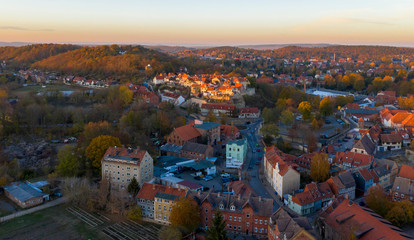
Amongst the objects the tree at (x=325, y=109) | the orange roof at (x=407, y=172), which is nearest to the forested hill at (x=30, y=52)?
the tree at (x=325, y=109)

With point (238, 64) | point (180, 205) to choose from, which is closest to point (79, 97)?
point (180, 205)

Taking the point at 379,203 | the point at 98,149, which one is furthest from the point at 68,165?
the point at 379,203

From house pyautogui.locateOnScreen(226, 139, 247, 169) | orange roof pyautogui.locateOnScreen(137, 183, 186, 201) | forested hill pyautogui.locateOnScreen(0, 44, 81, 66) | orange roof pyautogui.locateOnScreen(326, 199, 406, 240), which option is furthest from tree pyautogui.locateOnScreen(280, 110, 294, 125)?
forested hill pyautogui.locateOnScreen(0, 44, 81, 66)

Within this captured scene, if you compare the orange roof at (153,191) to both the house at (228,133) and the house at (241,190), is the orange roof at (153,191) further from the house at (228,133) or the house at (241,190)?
the house at (228,133)

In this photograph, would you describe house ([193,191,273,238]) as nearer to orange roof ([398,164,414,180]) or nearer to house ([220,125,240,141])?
orange roof ([398,164,414,180])

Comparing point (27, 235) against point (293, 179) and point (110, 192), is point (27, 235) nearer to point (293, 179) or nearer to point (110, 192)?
point (110, 192)

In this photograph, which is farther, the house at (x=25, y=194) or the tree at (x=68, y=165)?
the tree at (x=68, y=165)

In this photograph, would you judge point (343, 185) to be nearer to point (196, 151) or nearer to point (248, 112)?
point (196, 151)
